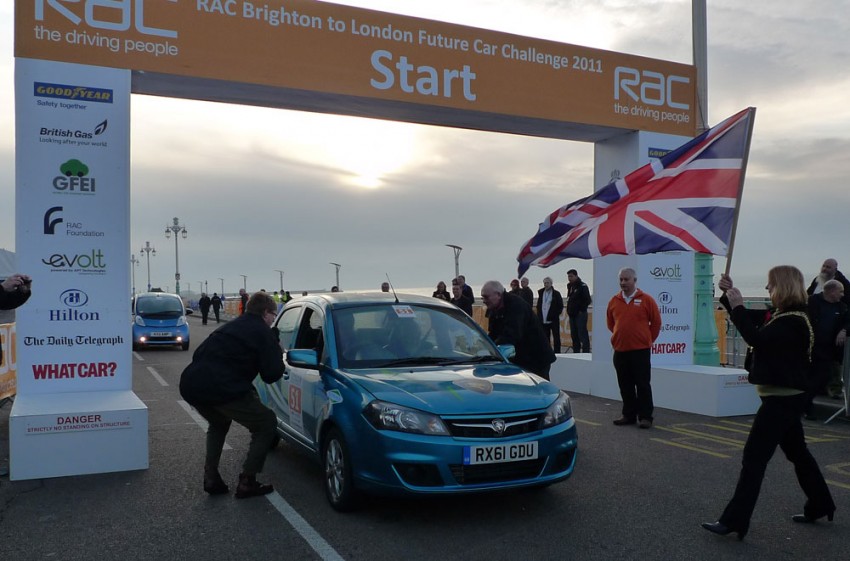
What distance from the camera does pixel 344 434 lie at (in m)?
5.36

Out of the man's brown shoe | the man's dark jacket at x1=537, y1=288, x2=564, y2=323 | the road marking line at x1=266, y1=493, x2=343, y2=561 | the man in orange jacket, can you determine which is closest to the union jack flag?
the man in orange jacket

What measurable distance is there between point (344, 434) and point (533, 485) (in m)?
Answer: 1.39

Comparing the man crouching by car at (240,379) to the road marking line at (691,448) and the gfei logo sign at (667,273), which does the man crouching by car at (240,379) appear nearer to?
the road marking line at (691,448)

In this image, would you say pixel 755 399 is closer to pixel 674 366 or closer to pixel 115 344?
pixel 674 366

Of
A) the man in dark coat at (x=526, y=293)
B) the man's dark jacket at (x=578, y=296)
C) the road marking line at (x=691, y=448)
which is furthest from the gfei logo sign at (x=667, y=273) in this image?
the man in dark coat at (x=526, y=293)

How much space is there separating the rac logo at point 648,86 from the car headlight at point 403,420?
816 centimetres

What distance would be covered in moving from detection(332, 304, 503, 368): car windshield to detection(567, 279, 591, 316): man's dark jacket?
Result: 11126mm

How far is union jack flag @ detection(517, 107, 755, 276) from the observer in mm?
7172

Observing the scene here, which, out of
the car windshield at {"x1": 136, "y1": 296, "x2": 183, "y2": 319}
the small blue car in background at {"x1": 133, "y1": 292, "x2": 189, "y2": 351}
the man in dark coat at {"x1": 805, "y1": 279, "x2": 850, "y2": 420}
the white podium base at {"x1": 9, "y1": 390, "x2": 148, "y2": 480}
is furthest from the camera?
the car windshield at {"x1": 136, "y1": 296, "x2": 183, "y2": 319}

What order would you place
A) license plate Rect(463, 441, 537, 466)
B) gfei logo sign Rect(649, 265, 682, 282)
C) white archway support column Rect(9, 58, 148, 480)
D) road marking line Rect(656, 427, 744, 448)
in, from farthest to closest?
gfei logo sign Rect(649, 265, 682, 282), road marking line Rect(656, 427, 744, 448), white archway support column Rect(9, 58, 148, 480), license plate Rect(463, 441, 537, 466)

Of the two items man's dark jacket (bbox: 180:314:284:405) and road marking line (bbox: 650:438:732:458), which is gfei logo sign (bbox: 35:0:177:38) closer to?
man's dark jacket (bbox: 180:314:284:405)

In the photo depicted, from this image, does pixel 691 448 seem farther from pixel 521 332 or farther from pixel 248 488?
pixel 248 488

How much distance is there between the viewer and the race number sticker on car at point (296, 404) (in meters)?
6.41

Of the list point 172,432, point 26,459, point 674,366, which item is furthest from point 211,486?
point 674,366
